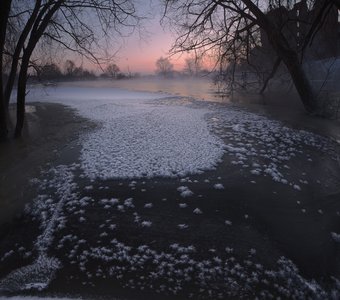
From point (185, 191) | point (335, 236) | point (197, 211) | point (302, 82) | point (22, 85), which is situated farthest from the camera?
point (302, 82)

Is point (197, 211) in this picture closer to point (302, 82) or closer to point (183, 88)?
point (302, 82)

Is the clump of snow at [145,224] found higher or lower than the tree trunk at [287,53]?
lower

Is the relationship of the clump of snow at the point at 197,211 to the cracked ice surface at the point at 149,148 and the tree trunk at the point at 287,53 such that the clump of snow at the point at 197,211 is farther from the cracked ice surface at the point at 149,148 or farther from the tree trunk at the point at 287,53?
the tree trunk at the point at 287,53

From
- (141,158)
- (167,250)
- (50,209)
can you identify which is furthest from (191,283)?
(141,158)

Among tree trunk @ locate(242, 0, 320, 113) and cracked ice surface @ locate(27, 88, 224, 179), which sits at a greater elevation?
tree trunk @ locate(242, 0, 320, 113)

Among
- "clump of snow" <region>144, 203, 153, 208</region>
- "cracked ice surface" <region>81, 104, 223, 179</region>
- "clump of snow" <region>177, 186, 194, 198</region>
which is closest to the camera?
"clump of snow" <region>144, 203, 153, 208</region>

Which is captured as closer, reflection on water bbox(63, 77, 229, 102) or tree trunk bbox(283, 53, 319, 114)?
tree trunk bbox(283, 53, 319, 114)

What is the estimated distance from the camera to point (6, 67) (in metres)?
15.8

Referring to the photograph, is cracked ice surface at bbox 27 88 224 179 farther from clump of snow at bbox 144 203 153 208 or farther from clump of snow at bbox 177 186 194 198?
clump of snow at bbox 144 203 153 208

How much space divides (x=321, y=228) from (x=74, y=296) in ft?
11.7

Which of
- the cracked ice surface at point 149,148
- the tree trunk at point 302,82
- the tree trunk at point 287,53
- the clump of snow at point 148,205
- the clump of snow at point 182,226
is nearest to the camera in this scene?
the clump of snow at point 182,226

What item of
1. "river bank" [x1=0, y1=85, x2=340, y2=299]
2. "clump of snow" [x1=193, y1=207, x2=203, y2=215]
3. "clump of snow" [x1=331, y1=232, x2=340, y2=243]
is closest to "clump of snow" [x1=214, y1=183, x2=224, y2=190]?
"river bank" [x1=0, y1=85, x2=340, y2=299]

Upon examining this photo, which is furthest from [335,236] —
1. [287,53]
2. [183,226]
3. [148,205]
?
[287,53]

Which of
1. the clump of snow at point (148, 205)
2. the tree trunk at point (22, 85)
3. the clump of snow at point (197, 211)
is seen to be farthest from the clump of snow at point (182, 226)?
the tree trunk at point (22, 85)
